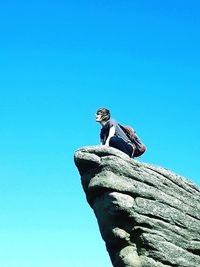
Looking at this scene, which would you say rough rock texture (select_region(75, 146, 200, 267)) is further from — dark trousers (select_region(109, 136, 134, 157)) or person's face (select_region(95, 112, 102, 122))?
person's face (select_region(95, 112, 102, 122))

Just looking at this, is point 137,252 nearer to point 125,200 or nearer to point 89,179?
point 125,200

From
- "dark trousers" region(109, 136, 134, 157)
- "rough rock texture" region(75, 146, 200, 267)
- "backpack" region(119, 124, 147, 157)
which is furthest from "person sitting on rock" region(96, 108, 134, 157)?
"rough rock texture" region(75, 146, 200, 267)

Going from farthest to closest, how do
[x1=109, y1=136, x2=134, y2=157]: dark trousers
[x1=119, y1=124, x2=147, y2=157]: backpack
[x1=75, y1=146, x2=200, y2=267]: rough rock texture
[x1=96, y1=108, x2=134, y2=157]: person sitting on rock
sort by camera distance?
[x1=119, y1=124, x2=147, y2=157]: backpack → [x1=109, y1=136, x2=134, y2=157]: dark trousers → [x1=96, y1=108, x2=134, y2=157]: person sitting on rock → [x1=75, y1=146, x2=200, y2=267]: rough rock texture

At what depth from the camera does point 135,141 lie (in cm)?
1923

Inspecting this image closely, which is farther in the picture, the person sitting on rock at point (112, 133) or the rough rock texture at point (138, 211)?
the person sitting on rock at point (112, 133)

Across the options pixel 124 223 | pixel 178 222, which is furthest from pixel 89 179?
pixel 178 222

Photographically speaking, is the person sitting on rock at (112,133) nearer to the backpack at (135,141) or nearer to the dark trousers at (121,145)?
the dark trousers at (121,145)

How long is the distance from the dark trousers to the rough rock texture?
23.1 inches

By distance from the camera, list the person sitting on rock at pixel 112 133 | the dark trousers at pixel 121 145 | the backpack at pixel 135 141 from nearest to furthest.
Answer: the person sitting on rock at pixel 112 133
the dark trousers at pixel 121 145
the backpack at pixel 135 141

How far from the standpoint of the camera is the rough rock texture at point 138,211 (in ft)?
56.6

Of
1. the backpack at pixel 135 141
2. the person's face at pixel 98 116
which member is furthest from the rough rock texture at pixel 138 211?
the person's face at pixel 98 116

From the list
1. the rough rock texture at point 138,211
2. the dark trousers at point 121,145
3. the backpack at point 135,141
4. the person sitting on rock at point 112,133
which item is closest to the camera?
the rough rock texture at point 138,211

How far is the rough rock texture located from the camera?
17.3 meters

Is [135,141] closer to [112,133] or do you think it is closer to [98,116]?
[112,133]
